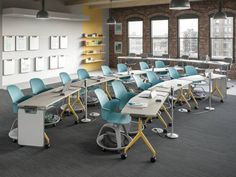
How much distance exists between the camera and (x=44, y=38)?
1273 centimetres

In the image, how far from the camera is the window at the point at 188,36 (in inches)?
532

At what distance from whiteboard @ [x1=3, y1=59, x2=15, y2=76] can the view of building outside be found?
8.47 m

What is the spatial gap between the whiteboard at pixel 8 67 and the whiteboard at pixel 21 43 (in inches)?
23.8

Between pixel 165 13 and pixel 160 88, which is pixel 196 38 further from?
pixel 160 88

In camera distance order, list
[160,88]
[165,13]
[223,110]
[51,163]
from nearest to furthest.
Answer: [51,163] < [160,88] < [223,110] < [165,13]

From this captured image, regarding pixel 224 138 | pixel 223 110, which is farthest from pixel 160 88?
pixel 223 110

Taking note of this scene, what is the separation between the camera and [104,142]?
4957 millimetres

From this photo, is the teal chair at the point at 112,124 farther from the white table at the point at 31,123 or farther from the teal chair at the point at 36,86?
the teal chair at the point at 36,86

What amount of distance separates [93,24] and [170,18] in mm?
4063

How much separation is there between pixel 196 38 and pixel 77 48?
5.72m

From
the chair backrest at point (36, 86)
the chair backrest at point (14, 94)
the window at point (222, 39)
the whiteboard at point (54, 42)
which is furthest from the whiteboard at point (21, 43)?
the window at point (222, 39)

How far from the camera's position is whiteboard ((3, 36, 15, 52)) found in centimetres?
1105

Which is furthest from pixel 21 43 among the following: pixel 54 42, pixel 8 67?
pixel 54 42

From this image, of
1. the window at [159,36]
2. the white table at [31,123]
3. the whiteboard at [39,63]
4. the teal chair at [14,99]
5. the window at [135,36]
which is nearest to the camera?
the white table at [31,123]
